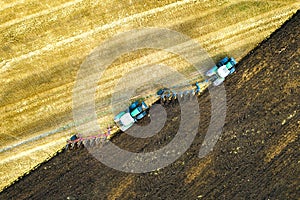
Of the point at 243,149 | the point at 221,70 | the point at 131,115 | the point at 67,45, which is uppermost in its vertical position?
the point at 67,45

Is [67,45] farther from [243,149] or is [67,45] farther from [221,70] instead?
[243,149]

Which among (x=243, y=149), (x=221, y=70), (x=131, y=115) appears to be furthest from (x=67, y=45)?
(x=243, y=149)

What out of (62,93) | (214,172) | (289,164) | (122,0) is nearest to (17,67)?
(62,93)

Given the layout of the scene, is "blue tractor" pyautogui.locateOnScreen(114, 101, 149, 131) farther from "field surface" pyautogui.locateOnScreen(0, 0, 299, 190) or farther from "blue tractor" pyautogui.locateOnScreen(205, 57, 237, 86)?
"blue tractor" pyautogui.locateOnScreen(205, 57, 237, 86)

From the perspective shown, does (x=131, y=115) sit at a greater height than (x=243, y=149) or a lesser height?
greater

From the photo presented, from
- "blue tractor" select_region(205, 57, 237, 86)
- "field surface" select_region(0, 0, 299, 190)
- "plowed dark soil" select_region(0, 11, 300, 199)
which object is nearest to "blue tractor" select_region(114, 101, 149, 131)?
"field surface" select_region(0, 0, 299, 190)

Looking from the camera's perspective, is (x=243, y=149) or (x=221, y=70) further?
(x=243, y=149)
